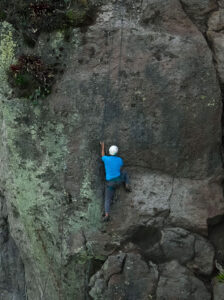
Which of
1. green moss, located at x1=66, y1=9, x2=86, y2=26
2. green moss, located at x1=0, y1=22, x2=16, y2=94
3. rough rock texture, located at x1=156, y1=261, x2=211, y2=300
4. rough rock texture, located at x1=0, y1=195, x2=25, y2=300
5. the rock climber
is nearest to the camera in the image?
the rock climber

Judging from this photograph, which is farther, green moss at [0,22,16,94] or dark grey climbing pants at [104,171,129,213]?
green moss at [0,22,16,94]

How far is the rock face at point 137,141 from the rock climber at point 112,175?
0.74 feet

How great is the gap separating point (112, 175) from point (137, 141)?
108 cm

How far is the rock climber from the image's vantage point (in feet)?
26.5

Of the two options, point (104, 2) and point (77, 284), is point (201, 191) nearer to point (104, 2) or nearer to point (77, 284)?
point (77, 284)

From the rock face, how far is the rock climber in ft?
0.74

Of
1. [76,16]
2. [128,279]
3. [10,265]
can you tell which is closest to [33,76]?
[76,16]

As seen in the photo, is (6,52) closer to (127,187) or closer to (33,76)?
(33,76)

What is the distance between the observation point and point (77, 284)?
8891mm

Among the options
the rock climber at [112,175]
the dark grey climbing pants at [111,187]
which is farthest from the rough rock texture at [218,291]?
the dark grey climbing pants at [111,187]

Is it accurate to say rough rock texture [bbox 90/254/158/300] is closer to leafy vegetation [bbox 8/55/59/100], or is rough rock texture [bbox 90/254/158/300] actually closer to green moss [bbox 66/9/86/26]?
leafy vegetation [bbox 8/55/59/100]

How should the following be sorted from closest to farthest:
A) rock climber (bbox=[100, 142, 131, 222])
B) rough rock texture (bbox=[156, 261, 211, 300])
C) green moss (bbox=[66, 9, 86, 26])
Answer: rock climber (bbox=[100, 142, 131, 222]) → rough rock texture (bbox=[156, 261, 211, 300]) → green moss (bbox=[66, 9, 86, 26])

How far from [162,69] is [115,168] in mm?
2666

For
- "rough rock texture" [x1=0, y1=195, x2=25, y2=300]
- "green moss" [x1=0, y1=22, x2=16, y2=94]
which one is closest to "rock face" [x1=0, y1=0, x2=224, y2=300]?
"green moss" [x1=0, y1=22, x2=16, y2=94]
